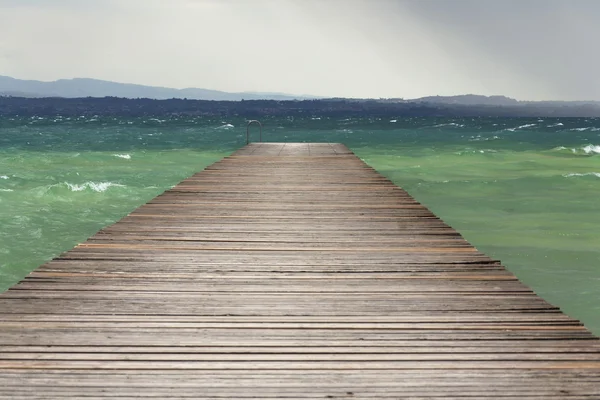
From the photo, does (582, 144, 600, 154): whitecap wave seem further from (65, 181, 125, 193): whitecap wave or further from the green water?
(65, 181, 125, 193): whitecap wave

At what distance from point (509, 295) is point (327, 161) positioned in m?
8.55

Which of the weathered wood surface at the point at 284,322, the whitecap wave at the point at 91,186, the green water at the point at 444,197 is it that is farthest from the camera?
the whitecap wave at the point at 91,186

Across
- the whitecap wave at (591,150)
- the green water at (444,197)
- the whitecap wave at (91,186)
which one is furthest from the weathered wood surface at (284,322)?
the whitecap wave at (591,150)

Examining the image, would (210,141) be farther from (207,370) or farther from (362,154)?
(207,370)

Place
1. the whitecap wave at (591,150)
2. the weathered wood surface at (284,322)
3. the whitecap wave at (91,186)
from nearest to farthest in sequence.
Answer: the weathered wood surface at (284,322), the whitecap wave at (91,186), the whitecap wave at (591,150)

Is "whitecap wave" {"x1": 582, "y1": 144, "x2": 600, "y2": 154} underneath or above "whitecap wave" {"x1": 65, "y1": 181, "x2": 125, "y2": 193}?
above

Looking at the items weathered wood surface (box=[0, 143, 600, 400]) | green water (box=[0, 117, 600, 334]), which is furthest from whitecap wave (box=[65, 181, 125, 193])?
weathered wood surface (box=[0, 143, 600, 400])

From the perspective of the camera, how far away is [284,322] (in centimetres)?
298

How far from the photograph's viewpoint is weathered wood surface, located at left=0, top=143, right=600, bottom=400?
2359 mm

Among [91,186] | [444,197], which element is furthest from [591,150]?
[91,186]

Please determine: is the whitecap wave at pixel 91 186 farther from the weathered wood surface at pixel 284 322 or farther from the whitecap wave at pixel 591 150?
the whitecap wave at pixel 591 150

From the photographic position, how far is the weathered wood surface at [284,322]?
236cm

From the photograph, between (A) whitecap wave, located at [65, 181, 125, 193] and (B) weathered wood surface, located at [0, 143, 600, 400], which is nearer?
(B) weathered wood surface, located at [0, 143, 600, 400]

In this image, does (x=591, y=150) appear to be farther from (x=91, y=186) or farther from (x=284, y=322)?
(x=284, y=322)
